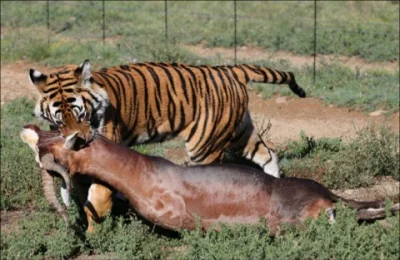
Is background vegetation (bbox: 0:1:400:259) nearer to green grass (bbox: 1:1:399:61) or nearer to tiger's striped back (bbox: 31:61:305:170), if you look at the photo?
green grass (bbox: 1:1:399:61)

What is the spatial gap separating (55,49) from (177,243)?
369 inches

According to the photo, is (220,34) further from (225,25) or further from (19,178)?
(19,178)

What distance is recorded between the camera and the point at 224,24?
18.0 metres

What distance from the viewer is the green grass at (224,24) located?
1563 centimetres

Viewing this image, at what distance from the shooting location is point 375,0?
20.6 m

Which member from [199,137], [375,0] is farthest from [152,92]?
[375,0]

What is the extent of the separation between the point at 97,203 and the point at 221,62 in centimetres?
787

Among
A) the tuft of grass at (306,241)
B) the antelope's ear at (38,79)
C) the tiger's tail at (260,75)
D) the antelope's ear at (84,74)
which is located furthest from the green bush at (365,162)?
the antelope's ear at (38,79)

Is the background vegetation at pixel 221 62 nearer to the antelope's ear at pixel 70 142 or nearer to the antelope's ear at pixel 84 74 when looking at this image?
the antelope's ear at pixel 70 142

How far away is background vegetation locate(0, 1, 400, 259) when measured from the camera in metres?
5.67

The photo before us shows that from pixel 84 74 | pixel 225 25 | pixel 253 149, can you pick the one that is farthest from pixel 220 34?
pixel 84 74

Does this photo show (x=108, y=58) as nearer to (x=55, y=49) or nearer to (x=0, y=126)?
(x=55, y=49)

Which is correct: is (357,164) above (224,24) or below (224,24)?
above

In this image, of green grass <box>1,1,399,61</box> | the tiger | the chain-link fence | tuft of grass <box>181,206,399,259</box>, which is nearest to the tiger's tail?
the tiger
